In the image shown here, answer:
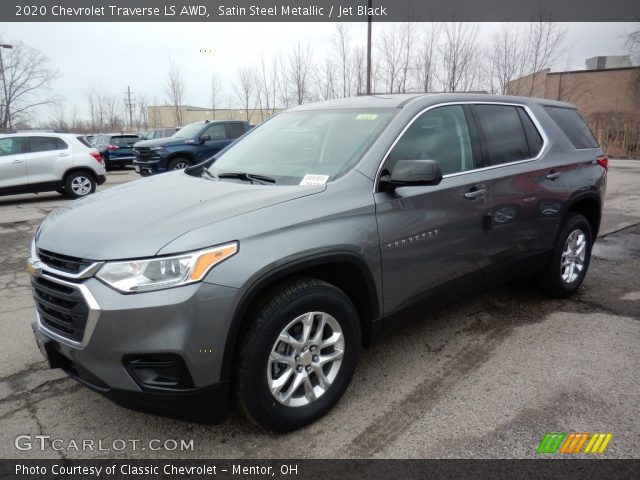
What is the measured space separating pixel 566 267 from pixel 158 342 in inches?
152

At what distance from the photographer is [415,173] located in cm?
269

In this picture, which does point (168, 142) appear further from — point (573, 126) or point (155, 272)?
point (155, 272)

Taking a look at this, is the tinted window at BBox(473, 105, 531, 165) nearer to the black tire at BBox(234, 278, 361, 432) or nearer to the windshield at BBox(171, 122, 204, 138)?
the black tire at BBox(234, 278, 361, 432)

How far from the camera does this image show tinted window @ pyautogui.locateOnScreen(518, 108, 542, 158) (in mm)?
3994

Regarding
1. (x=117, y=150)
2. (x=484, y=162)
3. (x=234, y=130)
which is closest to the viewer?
(x=484, y=162)

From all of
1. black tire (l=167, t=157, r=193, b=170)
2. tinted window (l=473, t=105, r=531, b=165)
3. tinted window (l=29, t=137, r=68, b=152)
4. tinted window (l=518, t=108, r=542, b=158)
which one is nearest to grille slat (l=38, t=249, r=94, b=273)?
tinted window (l=473, t=105, r=531, b=165)

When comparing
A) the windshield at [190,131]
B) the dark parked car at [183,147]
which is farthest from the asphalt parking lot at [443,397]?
the windshield at [190,131]

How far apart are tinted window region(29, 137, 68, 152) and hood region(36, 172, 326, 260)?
9.82 meters

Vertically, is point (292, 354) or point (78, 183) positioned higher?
point (78, 183)

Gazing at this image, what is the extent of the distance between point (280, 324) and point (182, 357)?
0.49 metres

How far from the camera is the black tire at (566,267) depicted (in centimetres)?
424

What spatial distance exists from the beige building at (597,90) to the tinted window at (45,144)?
25.1m

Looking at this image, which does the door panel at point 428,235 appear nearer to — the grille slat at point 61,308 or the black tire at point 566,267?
the black tire at point 566,267

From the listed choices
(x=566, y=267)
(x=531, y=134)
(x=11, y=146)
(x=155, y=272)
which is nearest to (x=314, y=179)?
(x=155, y=272)
